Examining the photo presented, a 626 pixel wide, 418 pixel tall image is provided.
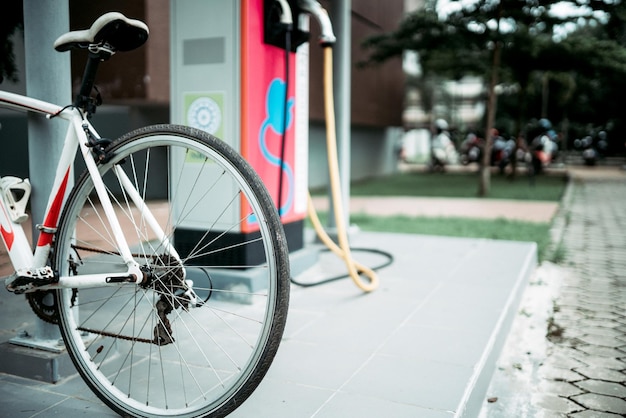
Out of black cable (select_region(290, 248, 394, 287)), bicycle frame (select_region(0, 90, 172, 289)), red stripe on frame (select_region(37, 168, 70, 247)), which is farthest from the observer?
black cable (select_region(290, 248, 394, 287))

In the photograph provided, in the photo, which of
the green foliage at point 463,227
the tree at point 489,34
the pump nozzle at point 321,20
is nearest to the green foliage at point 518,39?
the tree at point 489,34

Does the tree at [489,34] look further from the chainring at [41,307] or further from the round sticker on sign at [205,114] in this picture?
the chainring at [41,307]

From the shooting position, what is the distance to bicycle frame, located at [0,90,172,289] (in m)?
1.86

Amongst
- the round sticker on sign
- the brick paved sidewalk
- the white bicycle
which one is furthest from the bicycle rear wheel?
the brick paved sidewalk

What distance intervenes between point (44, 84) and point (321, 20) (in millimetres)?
1789

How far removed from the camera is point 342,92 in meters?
5.25

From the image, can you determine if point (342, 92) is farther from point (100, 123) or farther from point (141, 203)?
point (141, 203)

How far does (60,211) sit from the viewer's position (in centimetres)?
209

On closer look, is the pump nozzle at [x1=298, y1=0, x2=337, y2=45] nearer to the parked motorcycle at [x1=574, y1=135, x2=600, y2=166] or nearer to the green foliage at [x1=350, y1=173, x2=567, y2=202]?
the green foliage at [x1=350, y1=173, x2=567, y2=202]

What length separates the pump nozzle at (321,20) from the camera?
140 inches

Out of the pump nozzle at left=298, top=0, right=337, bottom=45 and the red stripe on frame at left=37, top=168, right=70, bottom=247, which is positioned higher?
the pump nozzle at left=298, top=0, right=337, bottom=45

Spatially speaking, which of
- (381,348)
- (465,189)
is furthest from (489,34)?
(381,348)

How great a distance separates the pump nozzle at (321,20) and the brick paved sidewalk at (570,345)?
6.65ft

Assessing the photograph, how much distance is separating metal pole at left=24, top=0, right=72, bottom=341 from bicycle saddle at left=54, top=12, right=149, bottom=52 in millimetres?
415
